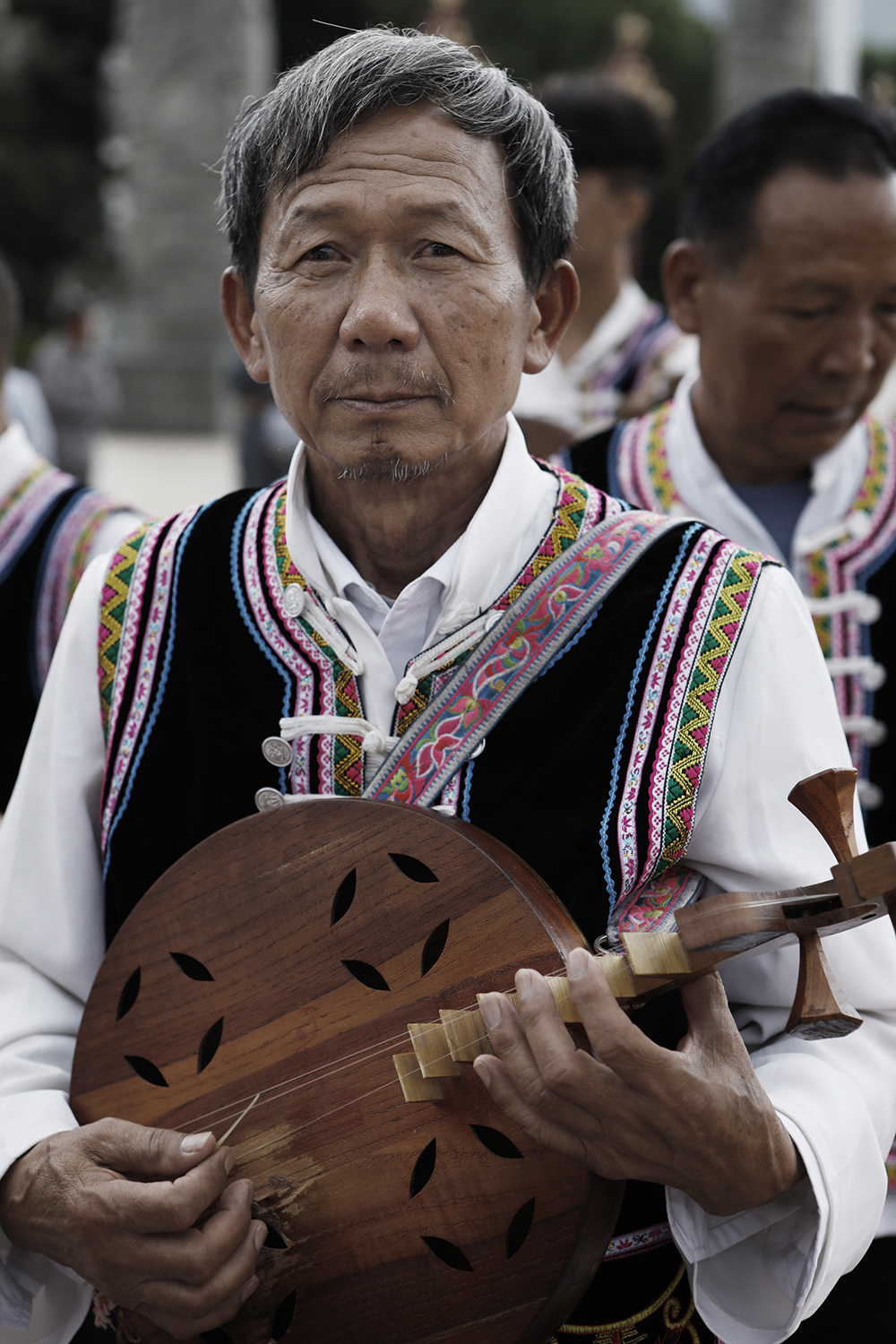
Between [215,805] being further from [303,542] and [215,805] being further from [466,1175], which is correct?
[466,1175]

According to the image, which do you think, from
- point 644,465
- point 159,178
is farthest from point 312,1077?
point 159,178

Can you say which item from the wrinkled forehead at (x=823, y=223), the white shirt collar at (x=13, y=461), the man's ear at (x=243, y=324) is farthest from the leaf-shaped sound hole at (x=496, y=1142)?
the white shirt collar at (x=13, y=461)

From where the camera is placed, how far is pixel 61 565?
293 centimetres

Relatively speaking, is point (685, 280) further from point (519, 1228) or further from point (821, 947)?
point (519, 1228)

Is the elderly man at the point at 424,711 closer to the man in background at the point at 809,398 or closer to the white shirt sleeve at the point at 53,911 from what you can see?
the white shirt sleeve at the point at 53,911

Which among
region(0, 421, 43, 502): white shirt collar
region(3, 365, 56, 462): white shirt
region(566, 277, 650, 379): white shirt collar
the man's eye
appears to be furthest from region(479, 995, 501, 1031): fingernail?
region(3, 365, 56, 462): white shirt

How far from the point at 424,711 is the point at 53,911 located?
0.56 m

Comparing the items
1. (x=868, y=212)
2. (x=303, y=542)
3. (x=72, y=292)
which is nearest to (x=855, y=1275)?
(x=303, y=542)

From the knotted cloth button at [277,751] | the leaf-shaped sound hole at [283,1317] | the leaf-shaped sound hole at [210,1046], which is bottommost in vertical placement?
the leaf-shaped sound hole at [283,1317]

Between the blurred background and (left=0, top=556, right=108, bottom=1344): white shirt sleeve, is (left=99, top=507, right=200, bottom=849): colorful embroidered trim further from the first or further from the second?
the blurred background

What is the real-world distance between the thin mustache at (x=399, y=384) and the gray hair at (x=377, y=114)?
226mm

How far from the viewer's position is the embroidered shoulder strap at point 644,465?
2.71 meters

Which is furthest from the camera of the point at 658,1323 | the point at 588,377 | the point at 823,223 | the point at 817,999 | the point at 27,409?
the point at 27,409

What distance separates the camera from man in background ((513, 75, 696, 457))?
444 cm
